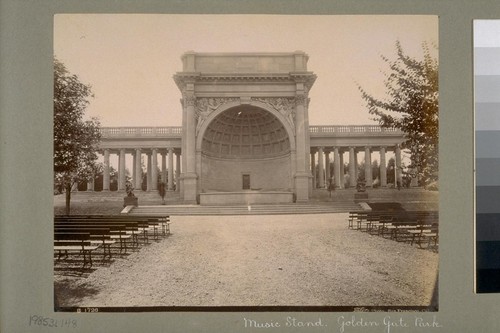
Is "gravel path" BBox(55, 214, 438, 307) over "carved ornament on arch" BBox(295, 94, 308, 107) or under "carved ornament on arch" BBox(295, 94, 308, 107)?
under

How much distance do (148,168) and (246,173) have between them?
1092 mm

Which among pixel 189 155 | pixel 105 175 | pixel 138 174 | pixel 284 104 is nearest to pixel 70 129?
pixel 105 175

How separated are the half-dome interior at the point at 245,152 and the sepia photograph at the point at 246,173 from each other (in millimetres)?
79

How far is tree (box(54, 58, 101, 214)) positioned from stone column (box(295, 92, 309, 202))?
2.15 metres

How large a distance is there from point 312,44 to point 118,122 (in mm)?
2162

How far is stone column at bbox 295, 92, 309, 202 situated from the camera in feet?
16.2

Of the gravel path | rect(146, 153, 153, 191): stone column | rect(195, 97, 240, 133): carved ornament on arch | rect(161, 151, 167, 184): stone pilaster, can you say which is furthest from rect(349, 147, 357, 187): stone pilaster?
rect(146, 153, 153, 191): stone column

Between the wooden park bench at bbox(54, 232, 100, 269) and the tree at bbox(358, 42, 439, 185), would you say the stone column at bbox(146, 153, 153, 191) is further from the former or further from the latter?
the tree at bbox(358, 42, 439, 185)

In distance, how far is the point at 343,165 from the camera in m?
4.93

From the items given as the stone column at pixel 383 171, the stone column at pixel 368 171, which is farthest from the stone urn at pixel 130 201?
the stone column at pixel 383 171

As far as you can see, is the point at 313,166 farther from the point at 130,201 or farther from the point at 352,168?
the point at 130,201

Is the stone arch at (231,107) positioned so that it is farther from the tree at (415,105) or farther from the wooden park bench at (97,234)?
the wooden park bench at (97,234)
